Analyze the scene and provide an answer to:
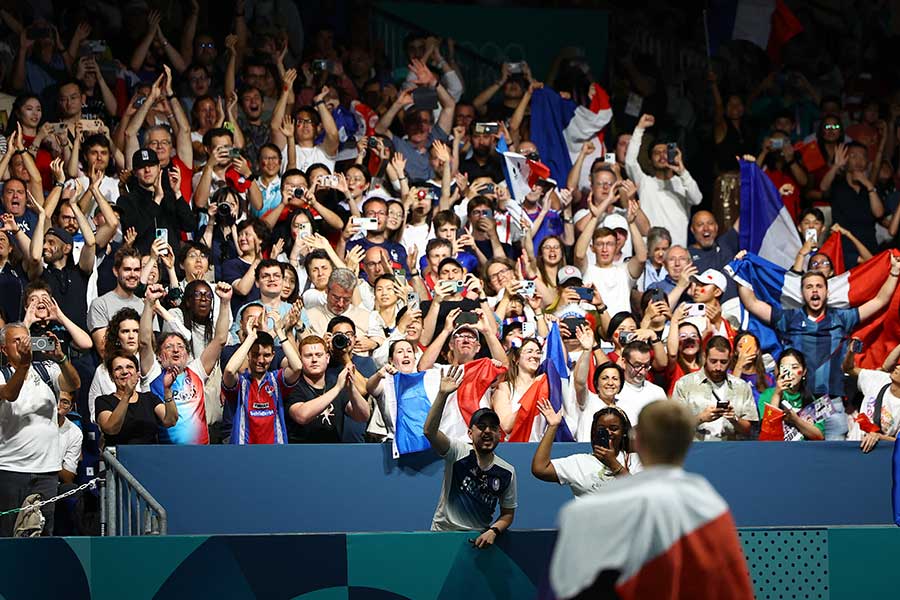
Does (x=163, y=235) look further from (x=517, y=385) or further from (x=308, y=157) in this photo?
(x=517, y=385)

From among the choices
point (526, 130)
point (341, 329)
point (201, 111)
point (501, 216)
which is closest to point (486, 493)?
point (341, 329)

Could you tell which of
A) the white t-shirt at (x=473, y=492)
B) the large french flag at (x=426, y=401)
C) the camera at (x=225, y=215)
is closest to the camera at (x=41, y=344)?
the large french flag at (x=426, y=401)

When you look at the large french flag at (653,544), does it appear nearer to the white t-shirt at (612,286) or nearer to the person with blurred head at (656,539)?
the person with blurred head at (656,539)

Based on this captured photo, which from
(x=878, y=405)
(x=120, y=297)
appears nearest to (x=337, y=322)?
(x=120, y=297)

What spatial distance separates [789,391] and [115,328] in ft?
16.7

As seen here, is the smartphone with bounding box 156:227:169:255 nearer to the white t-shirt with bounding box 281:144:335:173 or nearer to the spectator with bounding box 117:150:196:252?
the spectator with bounding box 117:150:196:252

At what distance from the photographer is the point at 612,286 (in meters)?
13.2

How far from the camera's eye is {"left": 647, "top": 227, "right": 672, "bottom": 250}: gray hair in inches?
531

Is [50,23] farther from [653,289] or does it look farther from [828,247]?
[828,247]

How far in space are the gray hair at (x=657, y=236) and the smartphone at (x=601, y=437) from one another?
516 cm

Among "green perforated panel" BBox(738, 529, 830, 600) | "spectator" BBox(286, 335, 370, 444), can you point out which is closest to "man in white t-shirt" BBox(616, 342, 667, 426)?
"spectator" BBox(286, 335, 370, 444)

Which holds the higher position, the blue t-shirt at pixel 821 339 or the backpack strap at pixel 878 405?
the blue t-shirt at pixel 821 339

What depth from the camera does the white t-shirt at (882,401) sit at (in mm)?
11531

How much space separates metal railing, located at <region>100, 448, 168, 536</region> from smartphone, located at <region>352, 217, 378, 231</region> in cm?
367
